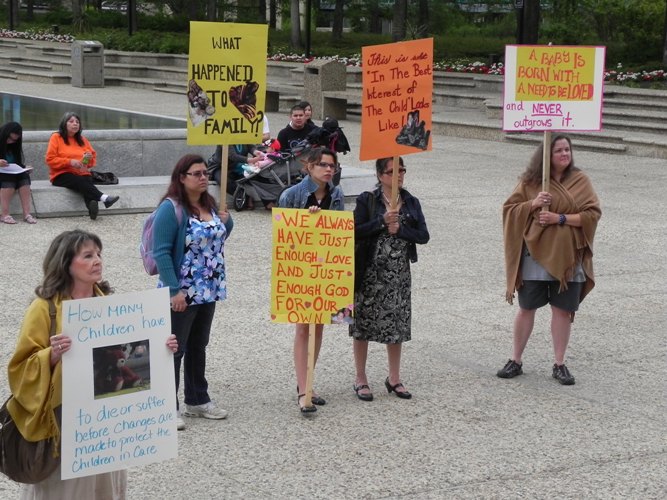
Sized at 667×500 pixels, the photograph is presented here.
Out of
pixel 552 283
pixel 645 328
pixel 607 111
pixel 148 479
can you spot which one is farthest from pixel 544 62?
pixel 607 111

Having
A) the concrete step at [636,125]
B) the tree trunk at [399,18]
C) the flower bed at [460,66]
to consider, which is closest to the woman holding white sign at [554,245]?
the concrete step at [636,125]

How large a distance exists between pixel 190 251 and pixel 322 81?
860 inches

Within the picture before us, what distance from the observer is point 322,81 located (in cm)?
2797

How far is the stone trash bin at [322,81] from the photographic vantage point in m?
27.7

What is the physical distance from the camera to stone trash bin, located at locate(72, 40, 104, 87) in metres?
33.3

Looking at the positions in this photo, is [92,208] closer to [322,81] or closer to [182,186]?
[182,186]

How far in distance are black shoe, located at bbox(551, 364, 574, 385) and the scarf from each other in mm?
516

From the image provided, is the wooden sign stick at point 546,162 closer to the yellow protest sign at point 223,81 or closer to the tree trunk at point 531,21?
the yellow protest sign at point 223,81

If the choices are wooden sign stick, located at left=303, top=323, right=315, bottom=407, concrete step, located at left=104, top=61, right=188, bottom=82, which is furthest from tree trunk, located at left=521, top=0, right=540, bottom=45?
wooden sign stick, located at left=303, top=323, right=315, bottom=407

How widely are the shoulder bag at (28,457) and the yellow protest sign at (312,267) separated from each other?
244 centimetres

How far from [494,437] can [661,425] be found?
1.06 m

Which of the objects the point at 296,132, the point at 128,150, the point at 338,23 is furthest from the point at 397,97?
the point at 338,23

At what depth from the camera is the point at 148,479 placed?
5.85 metres

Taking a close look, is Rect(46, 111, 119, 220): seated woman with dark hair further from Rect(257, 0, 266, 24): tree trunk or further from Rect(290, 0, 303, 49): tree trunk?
Rect(257, 0, 266, 24): tree trunk
